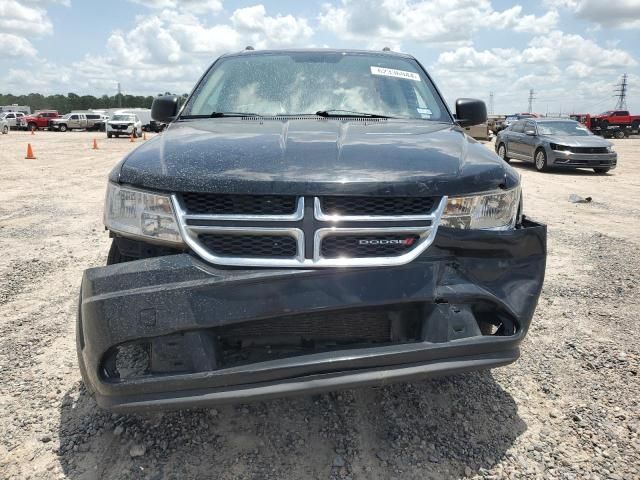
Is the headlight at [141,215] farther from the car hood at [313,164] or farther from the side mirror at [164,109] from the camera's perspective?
the side mirror at [164,109]

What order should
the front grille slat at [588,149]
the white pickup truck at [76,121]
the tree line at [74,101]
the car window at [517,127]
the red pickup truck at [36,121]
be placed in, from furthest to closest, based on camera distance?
the tree line at [74,101]
the white pickup truck at [76,121]
the red pickup truck at [36,121]
the car window at [517,127]
the front grille slat at [588,149]

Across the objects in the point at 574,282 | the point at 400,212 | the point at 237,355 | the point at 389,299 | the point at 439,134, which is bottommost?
the point at 574,282

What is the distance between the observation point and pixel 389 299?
2.00 m

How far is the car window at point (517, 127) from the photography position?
16.0 metres

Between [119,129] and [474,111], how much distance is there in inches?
1427

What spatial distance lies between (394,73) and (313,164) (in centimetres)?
187

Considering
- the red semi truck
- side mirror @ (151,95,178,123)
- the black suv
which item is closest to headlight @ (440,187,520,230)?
the black suv

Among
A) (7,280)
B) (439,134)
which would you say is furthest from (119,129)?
(439,134)

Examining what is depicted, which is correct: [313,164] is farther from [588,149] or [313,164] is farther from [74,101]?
[74,101]

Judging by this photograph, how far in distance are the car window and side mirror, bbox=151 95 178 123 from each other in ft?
46.4

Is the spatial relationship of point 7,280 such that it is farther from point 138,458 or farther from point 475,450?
point 475,450

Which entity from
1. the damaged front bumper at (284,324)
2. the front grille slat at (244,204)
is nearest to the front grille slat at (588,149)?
the damaged front bumper at (284,324)

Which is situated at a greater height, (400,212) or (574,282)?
(400,212)

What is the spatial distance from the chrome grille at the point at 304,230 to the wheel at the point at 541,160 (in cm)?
1380
